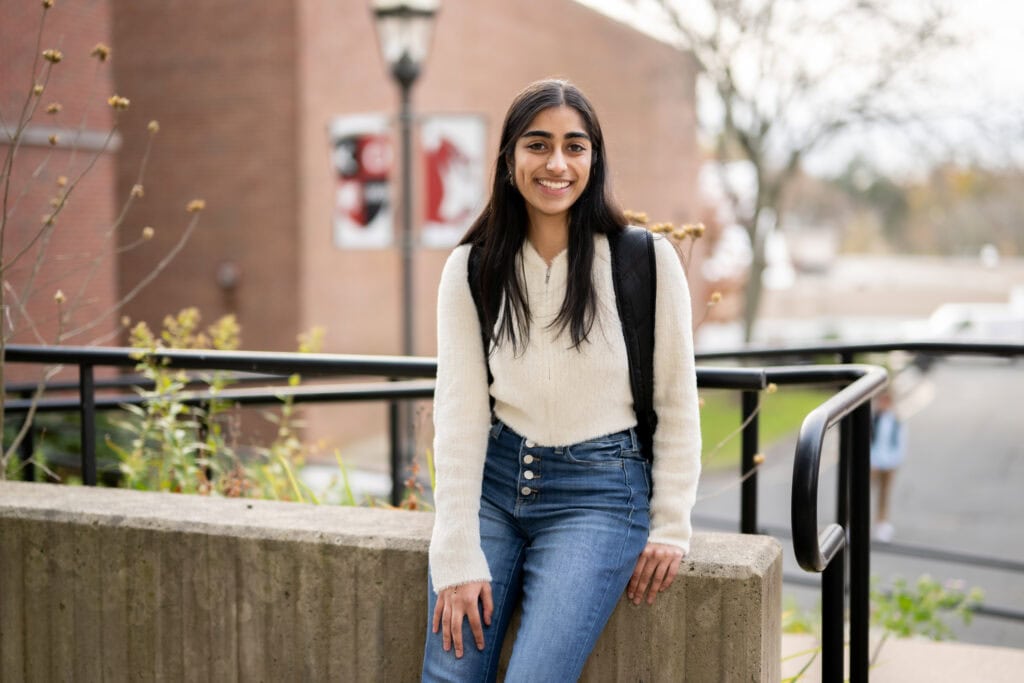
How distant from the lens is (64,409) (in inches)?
178

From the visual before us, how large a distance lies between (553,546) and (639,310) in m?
0.54

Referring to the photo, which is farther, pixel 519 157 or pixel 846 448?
pixel 846 448

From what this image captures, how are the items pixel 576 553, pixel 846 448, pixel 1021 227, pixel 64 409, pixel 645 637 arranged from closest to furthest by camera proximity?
pixel 576 553 < pixel 645 637 < pixel 846 448 < pixel 64 409 < pixel 1021 227

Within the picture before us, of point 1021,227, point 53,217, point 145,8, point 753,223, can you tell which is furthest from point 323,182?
point 1021,227

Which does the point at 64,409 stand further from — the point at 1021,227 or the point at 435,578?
the point at 1021,227

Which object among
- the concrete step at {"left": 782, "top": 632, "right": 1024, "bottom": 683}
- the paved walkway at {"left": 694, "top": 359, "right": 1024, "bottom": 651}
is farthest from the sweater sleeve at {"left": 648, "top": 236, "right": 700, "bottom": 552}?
the paved walkway at {"left": 694, "top": 359, "right": 1024, "bottom": 651}

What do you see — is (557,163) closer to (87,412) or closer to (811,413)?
(811,413)

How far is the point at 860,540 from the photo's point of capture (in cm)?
297

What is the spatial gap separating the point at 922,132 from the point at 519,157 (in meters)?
20.3

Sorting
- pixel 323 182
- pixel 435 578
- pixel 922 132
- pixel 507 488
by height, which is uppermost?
pixel 922 132

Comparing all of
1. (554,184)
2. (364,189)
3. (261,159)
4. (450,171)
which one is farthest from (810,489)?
(261,159)

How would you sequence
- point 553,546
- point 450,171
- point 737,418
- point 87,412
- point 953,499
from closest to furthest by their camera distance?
point 553,546 → point 87,412 → point 450,171 → point 953,499 → point 737,418

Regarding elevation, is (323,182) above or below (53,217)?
above

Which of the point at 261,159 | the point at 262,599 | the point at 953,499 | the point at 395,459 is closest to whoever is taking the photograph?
the point at 262,599
